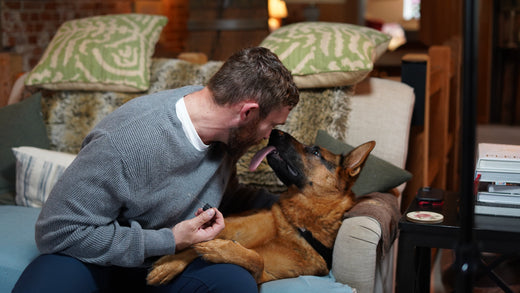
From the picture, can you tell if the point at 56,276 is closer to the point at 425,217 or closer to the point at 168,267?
the point at 168,267

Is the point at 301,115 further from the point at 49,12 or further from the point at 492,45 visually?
the point at 492,45

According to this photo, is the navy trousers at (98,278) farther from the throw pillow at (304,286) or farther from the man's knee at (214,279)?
the throw pillow at (304,286)

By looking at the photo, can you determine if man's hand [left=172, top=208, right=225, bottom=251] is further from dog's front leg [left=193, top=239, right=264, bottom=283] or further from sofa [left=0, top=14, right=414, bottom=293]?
sofa [left=0, top=14, right=414, bottom=293]

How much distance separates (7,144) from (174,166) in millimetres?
1116

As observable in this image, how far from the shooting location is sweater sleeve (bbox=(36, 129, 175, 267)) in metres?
1.28

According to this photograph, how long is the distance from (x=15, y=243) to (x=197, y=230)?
715 millimetres

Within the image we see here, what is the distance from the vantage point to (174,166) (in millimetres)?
1375

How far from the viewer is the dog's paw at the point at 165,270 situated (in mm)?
1335

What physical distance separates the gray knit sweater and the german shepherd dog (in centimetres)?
23

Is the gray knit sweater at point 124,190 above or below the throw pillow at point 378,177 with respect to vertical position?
above

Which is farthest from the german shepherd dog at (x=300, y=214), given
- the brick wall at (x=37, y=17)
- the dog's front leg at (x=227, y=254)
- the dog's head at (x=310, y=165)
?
the brick wall at (x=37, y=17)

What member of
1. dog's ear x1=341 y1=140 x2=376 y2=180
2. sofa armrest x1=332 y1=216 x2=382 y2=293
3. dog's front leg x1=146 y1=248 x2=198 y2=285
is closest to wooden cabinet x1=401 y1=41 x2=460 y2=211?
dog's ear x1=341 y1=140 x2=376 y2=180

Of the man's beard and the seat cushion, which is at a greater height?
the man's beard

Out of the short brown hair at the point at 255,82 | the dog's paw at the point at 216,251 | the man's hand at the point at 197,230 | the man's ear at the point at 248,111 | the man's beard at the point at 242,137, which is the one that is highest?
the short brown hair at the point at 255,82
